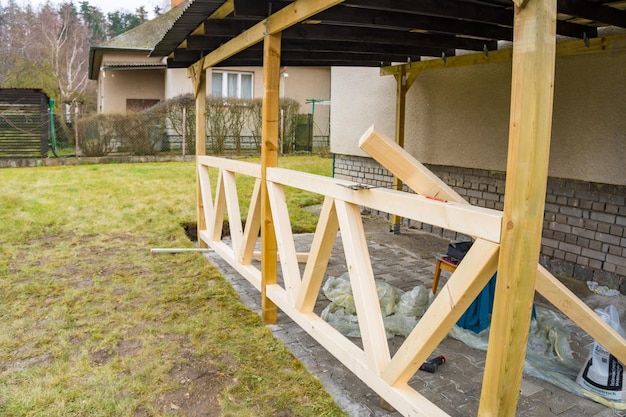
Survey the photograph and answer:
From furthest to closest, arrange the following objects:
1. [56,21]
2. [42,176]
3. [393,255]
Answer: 1. [56,21]
2. [42,176]
3. [393,255]

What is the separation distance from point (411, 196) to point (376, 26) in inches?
80.9

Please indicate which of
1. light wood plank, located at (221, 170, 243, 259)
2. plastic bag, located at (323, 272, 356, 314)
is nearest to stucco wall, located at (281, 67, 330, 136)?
light wood plank, located at (221, 170, 243, 259)

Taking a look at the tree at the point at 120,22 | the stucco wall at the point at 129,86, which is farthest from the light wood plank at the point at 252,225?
the tree at the point at 120,22

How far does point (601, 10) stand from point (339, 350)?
321cm

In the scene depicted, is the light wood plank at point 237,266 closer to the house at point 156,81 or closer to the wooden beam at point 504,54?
the wooden beam at point 504,54

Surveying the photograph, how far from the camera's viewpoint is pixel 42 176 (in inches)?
455

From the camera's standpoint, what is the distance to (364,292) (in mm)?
2801

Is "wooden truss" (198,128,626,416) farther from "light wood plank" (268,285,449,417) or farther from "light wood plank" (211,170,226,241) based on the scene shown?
"light wood plank" (211,170,226,241)

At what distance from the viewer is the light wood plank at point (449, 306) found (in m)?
2.01

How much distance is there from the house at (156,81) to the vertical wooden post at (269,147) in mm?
14976

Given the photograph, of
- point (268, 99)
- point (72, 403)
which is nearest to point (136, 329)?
point (72, 403)

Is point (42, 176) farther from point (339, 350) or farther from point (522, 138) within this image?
point (522, 138)

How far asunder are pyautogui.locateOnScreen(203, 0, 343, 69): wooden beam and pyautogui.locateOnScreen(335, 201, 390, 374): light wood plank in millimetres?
1217

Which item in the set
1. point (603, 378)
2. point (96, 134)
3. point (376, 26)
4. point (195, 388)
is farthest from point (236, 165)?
point (96, 134)
